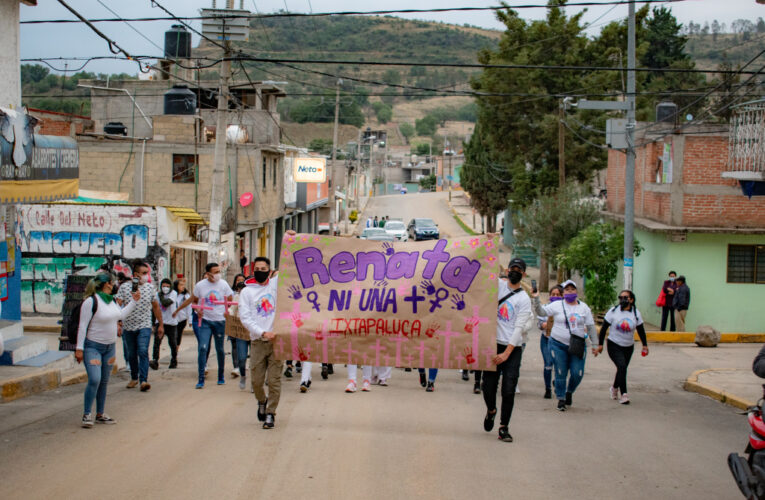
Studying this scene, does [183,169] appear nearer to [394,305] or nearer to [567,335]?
[567,335]

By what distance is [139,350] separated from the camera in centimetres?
1161

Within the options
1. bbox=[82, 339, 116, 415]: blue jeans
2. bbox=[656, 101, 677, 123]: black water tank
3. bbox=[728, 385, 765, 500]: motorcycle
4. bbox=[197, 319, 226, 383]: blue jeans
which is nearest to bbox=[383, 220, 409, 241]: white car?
bbox=[656, 101, 677, 123]: black water tank

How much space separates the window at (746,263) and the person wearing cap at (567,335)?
42.8 feet

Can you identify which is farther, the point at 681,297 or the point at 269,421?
the point at 681,297

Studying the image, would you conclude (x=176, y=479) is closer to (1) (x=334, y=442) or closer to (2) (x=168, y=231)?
(1) (x=334, y=442)

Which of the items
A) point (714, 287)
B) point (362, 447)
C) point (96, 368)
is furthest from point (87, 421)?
point (714, 287)

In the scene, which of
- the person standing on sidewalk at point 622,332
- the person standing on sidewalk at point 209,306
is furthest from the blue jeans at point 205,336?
the person standing on sidewalk at point 622,332

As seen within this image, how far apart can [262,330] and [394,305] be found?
150cm

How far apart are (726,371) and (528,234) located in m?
16.3

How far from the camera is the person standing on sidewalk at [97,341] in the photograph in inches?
351

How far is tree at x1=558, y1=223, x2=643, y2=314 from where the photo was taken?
2423 centimetres

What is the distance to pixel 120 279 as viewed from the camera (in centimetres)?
1152

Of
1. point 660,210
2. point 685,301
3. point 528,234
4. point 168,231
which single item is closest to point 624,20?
point 528,234

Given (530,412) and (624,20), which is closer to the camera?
(530,412)
